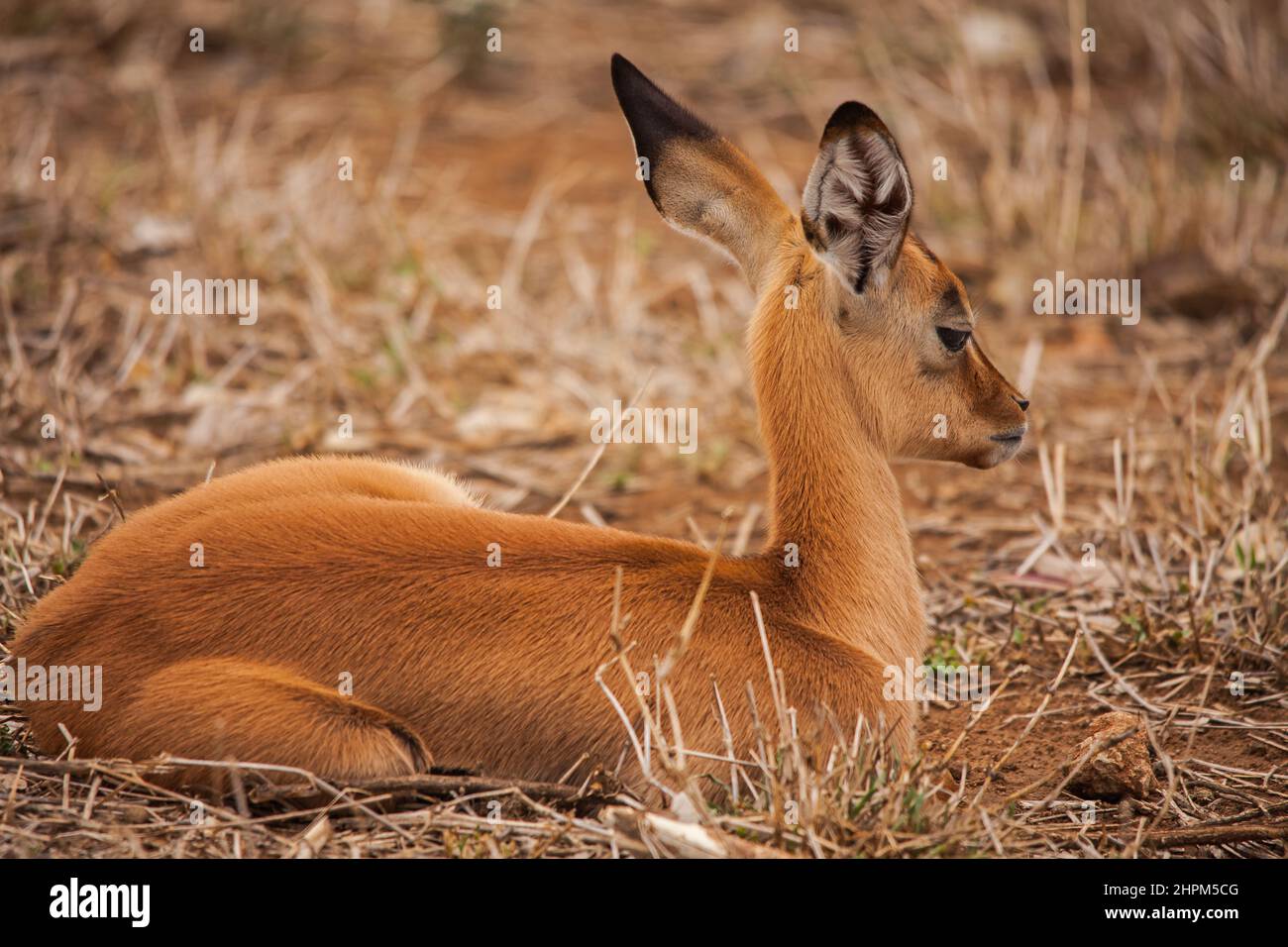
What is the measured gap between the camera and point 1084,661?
5.06 m

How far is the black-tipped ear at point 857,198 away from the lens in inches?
147

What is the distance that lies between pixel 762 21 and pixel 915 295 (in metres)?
9.09

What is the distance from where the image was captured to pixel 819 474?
4.13 m

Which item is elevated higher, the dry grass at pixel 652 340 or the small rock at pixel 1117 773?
the dry grass at pixel 652 340

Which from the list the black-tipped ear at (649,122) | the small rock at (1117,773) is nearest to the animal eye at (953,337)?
the black-tipped ear at (649,122)

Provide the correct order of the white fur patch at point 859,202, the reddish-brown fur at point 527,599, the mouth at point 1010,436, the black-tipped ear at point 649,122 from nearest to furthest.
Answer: the reddish-brown fur at point 527,599, the white fur patch at point 859,202, the black-tipped ear at point 649,122, the mouth at point 1010,436

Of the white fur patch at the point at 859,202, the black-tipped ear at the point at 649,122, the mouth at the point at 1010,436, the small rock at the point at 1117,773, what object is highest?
the black-tipped ear at the point at 649,122

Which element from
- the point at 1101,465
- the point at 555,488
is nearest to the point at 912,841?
the point at 555,488

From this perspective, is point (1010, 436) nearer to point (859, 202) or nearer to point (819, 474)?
point (819, 474)

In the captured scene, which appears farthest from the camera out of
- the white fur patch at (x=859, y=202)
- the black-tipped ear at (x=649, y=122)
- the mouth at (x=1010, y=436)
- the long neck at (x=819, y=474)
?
the mouth at (x=1010, y=436)

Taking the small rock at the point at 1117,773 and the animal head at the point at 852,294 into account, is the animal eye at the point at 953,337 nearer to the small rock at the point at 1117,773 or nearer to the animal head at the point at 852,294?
the animal head at the point at 852,294

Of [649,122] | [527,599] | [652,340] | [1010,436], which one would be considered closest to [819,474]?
[1010,436]

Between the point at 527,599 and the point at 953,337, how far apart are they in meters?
1.44
